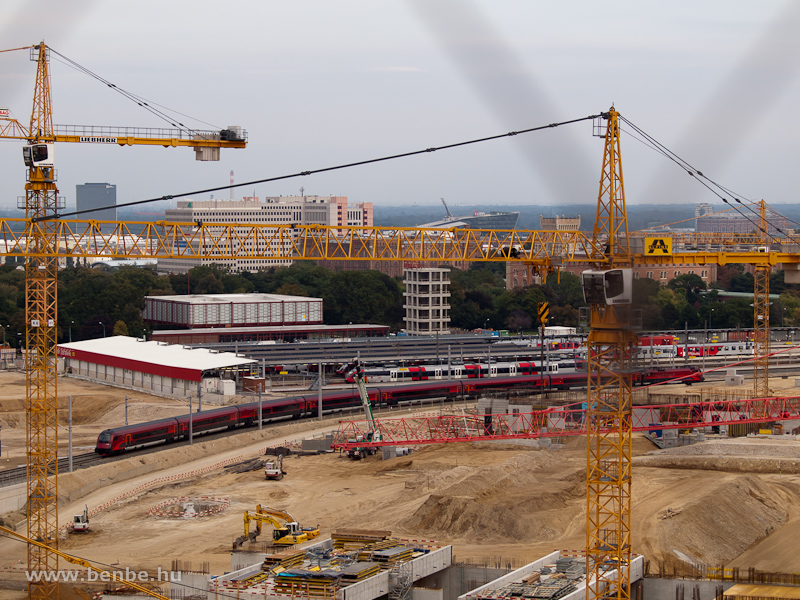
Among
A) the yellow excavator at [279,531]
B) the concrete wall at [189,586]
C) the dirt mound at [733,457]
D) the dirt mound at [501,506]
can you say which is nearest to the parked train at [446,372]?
the dirt mound at [733,457]

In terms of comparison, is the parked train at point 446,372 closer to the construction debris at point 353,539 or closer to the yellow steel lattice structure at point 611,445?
the construction debris at point 353,539

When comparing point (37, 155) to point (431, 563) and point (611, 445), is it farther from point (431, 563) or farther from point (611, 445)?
point (611, 445)

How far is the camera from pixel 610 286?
19.7 metres

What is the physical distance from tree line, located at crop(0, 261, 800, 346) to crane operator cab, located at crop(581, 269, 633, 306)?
59.4 m

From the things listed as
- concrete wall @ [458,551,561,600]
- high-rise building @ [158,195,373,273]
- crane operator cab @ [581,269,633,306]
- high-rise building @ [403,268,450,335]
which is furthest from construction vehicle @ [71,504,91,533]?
high-rise building @ [158,195,373,273]

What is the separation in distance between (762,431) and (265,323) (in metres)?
50.6

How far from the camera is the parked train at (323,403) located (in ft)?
147

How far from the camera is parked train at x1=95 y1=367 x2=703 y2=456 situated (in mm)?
44812

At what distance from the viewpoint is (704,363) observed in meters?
68.9

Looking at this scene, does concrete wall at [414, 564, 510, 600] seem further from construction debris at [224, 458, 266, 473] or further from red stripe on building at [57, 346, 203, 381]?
red stripe on building at [57, 346, 203, 381]

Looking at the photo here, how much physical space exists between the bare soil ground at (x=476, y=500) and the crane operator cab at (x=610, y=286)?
11.1m

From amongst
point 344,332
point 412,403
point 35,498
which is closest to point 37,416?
point 35,498

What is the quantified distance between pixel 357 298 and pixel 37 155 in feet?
218

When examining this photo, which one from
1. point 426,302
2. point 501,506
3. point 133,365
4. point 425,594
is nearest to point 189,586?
point 425,594
